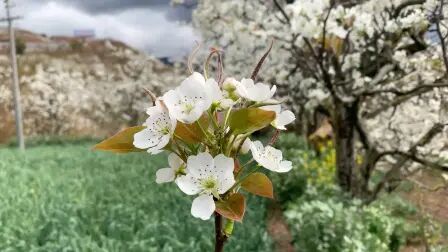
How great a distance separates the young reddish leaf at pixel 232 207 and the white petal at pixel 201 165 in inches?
3.7

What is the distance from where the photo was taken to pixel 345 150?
375 inches

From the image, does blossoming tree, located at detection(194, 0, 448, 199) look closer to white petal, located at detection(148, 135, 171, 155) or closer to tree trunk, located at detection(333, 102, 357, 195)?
tree trunk, located at detection(333, 102, 357, 195)

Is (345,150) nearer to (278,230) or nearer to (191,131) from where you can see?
(278,230)

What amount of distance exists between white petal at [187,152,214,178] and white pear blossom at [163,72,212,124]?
94 mm

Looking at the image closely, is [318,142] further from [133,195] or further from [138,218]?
[138,218]

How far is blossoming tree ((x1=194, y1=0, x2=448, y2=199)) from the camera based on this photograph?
268 inches

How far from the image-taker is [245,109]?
5.84 ft

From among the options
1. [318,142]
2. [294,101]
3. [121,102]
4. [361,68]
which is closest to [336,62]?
[361,68]

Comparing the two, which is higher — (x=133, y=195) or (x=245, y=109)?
(x=245, y=109)

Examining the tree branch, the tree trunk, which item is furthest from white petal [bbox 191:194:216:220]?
the tree trunk

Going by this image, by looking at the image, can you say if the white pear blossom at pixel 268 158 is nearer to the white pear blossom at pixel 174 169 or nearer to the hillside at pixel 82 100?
the white pear blossom at pixel 174 169

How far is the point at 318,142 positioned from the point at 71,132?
2645 centimetres

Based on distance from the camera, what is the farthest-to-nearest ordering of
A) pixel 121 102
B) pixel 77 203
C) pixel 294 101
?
1. pixel 121 102
2. pixel 294 101
3. pixel 77 203

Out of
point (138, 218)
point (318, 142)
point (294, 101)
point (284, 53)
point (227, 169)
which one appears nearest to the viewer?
point (227, 169)
